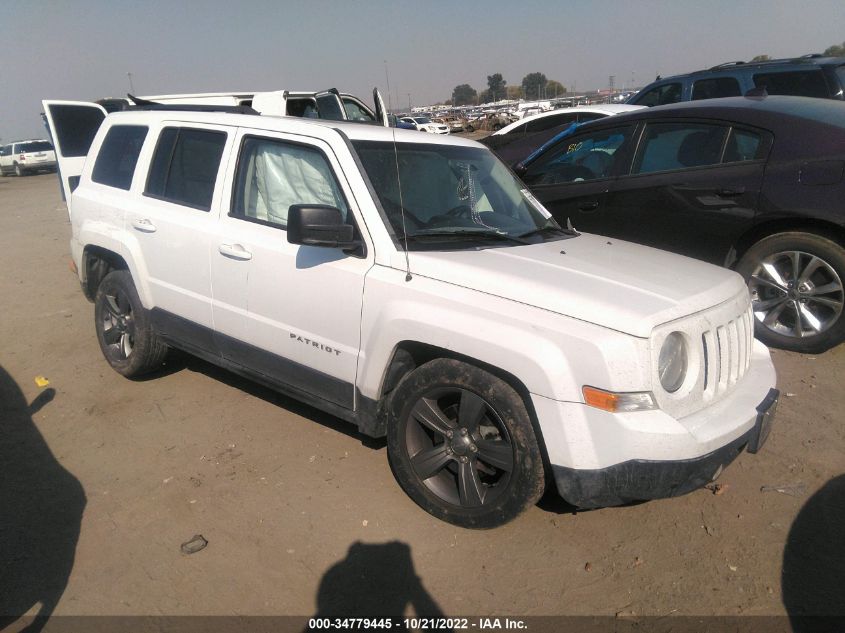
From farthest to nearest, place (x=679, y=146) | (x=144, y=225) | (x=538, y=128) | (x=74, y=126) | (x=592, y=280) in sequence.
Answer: (x=538, y=128), (x=74, y=126), (x=679, y=146), (x=144, y=225), (x=592, y=280)

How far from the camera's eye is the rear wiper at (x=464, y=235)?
131 inches

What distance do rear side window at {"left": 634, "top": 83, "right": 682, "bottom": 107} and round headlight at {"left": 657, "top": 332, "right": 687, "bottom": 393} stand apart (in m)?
8.17

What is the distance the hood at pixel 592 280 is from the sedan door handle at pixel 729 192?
1706 millimetres

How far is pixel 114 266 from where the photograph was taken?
16.3ft

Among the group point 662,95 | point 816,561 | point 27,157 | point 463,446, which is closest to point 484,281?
point 463,446

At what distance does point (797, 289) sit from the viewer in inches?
188

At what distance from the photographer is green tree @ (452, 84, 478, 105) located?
10268 cm

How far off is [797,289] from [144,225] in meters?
4.73

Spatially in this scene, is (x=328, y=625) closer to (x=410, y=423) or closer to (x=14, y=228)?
(x=410, y=423)

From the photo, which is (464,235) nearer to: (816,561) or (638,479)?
(638,479)

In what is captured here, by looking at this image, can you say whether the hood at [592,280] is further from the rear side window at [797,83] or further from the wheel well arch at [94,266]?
the rear side window at [797,83]

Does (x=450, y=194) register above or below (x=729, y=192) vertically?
above

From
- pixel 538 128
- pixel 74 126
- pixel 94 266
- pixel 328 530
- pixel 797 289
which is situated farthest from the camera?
pixel 538 128

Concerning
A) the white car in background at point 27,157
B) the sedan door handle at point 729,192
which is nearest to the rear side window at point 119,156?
the sedan door handle at point 729,192
